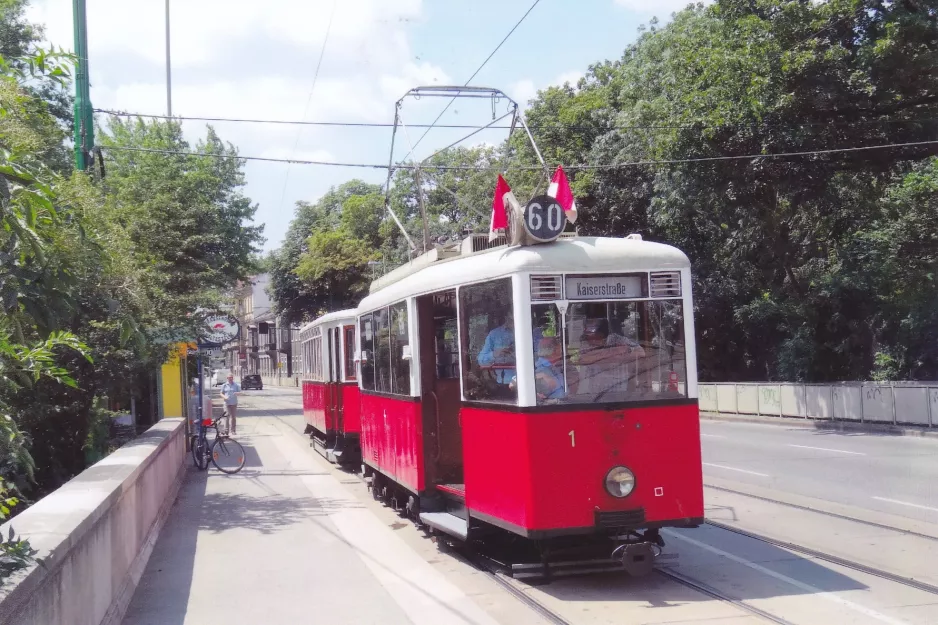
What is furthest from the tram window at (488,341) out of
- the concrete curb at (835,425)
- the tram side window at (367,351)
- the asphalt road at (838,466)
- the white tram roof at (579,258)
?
the concrete curb at (835,425)

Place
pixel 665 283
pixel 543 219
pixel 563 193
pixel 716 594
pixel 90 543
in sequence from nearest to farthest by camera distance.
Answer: pixel 90 543, pixel 716 594, pixel 665 283, pixel 543 219, pixel 563 193

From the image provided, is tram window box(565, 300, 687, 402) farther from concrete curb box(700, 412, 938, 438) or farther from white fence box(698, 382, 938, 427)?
white fence box(698, 382, 938, 427)

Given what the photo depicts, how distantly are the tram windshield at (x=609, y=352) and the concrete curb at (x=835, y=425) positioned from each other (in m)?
16.6

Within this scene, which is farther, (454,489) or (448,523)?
(454,489)

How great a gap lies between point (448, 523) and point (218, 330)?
9.66 meters

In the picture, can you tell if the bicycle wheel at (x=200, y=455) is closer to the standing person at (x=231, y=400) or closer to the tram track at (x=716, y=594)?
the standing person at (x=231, y=400)

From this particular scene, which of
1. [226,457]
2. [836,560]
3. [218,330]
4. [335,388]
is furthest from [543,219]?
[226,457]

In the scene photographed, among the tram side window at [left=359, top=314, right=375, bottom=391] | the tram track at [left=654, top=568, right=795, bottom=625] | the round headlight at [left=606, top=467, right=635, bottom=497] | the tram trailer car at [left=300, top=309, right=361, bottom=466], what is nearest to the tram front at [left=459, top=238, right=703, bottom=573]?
the round headlight at [left=606, top=467, right=635, bottom=497]

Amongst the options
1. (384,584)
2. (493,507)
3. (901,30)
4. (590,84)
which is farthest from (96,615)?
(590,84)

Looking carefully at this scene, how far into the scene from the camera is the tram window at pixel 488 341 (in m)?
7.78

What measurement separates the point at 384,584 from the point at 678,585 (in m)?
2.54

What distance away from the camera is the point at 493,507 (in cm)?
797

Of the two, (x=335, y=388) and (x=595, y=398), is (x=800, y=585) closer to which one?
(x=595, y=398)

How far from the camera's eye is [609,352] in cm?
764
